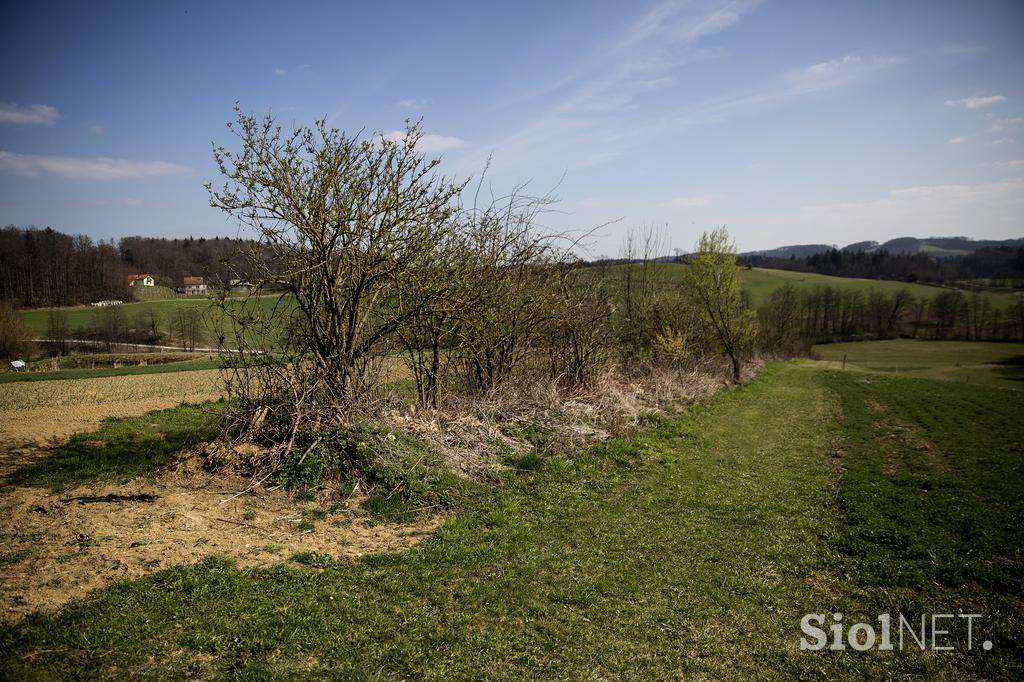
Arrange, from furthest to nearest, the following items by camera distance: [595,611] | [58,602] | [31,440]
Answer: [31,440] < [595,611] < [58,602]

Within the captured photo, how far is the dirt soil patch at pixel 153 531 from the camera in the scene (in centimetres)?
455

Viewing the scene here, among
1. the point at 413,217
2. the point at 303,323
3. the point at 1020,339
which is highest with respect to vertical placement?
the point at 413,217

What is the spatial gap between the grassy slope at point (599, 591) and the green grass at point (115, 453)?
400cm

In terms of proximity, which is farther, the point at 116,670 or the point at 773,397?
the point at 773,397

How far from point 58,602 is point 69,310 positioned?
5701 centimetres

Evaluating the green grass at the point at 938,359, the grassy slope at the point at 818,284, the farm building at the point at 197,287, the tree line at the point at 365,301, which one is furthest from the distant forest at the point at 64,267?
the grassy slope at the point at 818,284

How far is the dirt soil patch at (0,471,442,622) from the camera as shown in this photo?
455 cm

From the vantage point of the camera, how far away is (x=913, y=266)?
12162 centimetres

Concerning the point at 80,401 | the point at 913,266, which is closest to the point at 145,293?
the point at 80,401

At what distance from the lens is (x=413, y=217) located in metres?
8.39

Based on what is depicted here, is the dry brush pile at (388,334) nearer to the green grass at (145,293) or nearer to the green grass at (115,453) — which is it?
the green grass at (115,453)

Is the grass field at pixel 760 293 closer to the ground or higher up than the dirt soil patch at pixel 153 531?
higher up

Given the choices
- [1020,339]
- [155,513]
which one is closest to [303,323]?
[155,513]

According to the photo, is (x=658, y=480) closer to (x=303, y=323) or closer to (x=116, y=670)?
(x=303, y=323)
